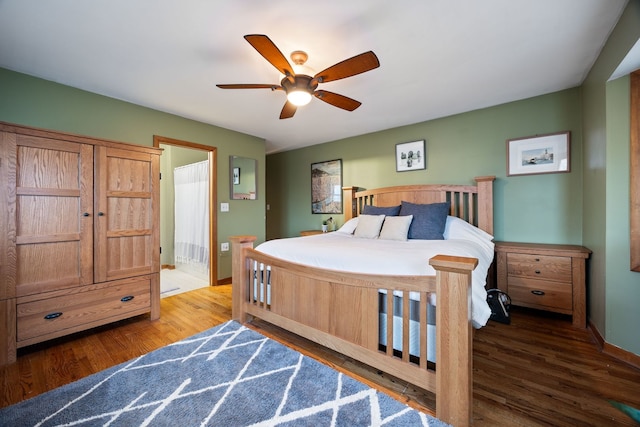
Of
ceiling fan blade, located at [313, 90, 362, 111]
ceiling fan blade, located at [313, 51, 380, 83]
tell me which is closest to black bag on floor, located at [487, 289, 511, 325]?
ceiling fan blade, located at [313, 90, 362, 111]

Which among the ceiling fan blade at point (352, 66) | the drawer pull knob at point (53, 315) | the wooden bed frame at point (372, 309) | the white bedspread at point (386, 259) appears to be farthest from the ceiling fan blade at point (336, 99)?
the drawer pull knob at point (53, 315)

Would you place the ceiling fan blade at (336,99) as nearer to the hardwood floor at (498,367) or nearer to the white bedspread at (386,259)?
the white bedspread at (386,259)

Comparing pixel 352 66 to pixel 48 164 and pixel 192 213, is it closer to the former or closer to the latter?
pixel 48 164

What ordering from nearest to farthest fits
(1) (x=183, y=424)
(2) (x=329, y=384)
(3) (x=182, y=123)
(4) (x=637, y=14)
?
(1) (x=183, y=424) < (4) (x=637, y=14) < (2) (x=329, y=384) < (3) (x=182, y=123)

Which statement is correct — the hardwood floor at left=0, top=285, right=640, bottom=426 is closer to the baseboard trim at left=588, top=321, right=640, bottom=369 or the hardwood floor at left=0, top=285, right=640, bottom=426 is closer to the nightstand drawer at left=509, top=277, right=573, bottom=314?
the baseboard trim at left=588, top=321, right=640, bottom=369

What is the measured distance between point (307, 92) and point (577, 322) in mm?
3077

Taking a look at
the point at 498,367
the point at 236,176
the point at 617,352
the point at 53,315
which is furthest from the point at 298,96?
the point at 617,352

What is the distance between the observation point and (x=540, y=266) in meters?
2.52

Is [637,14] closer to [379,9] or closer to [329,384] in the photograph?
[379,9]

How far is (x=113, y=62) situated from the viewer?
84.8 inches

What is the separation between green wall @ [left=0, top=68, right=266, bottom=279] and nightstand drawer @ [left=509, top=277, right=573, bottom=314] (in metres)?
3.44

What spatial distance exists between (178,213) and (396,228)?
12.6 feet

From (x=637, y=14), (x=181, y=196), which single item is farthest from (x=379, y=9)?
(x=181, y=196)

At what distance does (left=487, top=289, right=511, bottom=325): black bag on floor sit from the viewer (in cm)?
245
